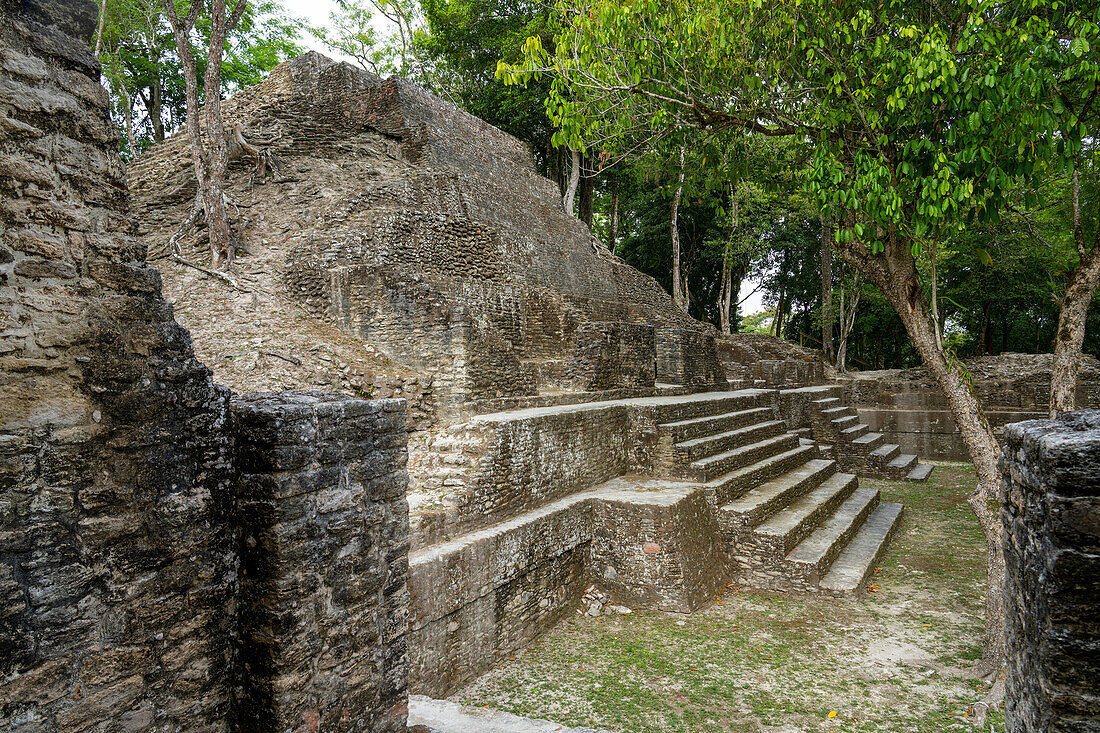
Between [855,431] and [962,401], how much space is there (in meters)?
8.79

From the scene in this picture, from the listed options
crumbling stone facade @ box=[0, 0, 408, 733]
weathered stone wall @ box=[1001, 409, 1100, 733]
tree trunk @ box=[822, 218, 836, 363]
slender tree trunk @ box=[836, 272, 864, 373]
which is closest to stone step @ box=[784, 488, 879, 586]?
weathered stone wall @ box=[1001, 409, 1100, 733]

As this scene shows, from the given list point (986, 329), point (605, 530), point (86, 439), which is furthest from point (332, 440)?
point (986, 329)

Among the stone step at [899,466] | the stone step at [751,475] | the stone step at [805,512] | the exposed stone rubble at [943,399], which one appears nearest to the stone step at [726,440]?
the stone step at [751,475]

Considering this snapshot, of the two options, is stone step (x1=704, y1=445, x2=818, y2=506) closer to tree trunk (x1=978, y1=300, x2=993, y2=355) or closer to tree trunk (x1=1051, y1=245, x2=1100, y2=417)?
tree trunk (x1=1051, y1=245, x2=1100, y2=417)

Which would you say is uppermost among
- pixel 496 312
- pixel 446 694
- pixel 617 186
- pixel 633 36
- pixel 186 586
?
pixel 617 186

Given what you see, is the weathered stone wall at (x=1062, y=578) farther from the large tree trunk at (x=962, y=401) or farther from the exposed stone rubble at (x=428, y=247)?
the exposed stone rubble at (x=428, y=247)

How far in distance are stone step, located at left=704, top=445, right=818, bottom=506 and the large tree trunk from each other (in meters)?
2.77

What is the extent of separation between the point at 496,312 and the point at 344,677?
744 cm

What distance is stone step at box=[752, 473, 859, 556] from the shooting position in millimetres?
6855

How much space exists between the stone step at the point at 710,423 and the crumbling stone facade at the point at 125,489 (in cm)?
598

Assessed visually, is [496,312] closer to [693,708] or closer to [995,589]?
[693,708]

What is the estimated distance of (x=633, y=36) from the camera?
18.9 feet

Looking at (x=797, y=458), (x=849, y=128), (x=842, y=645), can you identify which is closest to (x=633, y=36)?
(x=849, y=128)

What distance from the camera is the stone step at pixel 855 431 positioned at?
40.7 feet
